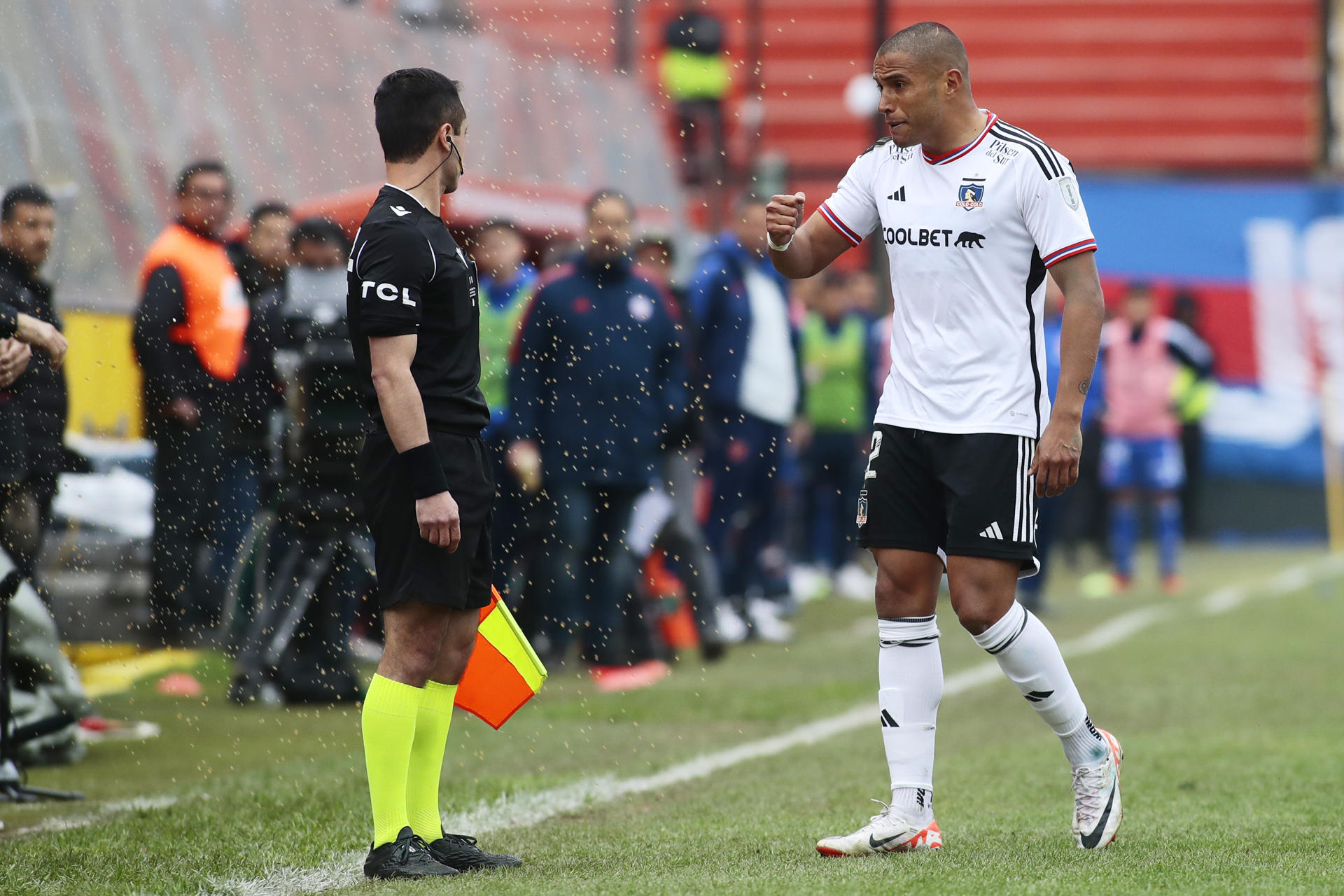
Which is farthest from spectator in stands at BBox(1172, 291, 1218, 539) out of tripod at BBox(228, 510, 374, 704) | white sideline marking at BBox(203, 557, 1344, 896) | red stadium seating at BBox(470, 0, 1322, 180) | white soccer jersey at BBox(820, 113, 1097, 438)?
white soccer jersey at BBox(820, 113, 1097, 438)

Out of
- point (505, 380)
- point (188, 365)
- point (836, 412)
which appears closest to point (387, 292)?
point (188, 365)

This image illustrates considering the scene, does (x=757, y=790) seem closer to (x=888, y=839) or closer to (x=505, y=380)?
(x=888, y=839)

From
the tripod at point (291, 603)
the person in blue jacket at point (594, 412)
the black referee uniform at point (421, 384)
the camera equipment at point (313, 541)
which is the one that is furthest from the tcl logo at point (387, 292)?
the person in blue jacket at point (594, 412)

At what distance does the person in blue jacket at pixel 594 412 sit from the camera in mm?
8633

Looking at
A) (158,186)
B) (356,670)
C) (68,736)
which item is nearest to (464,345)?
(68,736)

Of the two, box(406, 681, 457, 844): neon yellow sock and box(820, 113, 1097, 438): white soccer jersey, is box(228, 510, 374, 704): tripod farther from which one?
box(820, 113, 1097, 438): white soccer jersey

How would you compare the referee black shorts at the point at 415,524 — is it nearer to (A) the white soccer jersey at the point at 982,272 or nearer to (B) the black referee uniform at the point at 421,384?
(B) the black referee uniform at the point at 421,384

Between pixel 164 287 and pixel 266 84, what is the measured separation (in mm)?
3491

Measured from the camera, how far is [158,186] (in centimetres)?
1051

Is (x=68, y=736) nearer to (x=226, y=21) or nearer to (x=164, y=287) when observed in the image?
(x=164, y=287)

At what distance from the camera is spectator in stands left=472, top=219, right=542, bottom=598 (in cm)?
942

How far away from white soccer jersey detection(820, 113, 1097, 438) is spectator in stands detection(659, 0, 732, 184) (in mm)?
11052

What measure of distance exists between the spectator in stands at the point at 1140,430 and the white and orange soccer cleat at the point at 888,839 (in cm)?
991

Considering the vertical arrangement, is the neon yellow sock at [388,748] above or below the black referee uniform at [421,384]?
below
